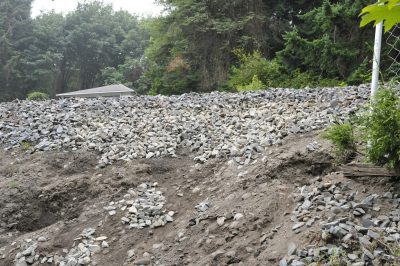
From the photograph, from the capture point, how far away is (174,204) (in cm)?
381

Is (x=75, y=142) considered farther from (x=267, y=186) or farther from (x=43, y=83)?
(x=43, y=83)

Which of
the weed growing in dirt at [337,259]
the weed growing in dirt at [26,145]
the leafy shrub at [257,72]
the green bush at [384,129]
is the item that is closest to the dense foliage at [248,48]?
the leafy shrub at [257,72]

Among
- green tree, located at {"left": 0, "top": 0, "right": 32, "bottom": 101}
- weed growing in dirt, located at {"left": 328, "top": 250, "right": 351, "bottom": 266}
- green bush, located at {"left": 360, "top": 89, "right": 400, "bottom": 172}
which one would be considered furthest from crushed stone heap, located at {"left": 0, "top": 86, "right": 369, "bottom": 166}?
green tree, located at {"left": 0, "top": 0, "right": 32, "bottom": 101}

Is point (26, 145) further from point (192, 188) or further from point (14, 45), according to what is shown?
point (14, 45)

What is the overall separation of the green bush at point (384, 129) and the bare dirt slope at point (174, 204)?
0.93 feet

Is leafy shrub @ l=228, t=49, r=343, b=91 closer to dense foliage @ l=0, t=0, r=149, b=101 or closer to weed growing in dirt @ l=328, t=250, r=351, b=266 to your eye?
weed growing in dirt @ l=328, t=250, r=351, b=266

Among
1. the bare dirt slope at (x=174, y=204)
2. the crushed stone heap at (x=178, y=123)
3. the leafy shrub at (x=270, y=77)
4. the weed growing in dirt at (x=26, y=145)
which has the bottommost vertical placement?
the bare dirt slope at (x=174, y=204)

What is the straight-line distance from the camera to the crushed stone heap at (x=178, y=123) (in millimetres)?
4496

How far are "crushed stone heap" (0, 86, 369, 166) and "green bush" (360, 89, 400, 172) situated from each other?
151cm

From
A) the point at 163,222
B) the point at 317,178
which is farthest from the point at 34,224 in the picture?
the point at 317,178

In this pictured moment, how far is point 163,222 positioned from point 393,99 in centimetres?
222

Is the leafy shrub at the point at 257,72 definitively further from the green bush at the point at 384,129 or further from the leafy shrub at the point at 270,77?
the green bush at the point at 384,129

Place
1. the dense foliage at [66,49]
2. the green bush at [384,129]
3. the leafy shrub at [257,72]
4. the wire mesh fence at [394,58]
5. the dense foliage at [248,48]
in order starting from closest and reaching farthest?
the green bush at [384,129] < the wire mesh fence at [394,58] < the dense foliage at [248,48] < the leafy shrub at [257,72] < the dense foliage at [66,49]

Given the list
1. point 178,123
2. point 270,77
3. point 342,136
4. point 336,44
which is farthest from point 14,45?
point 342,136
